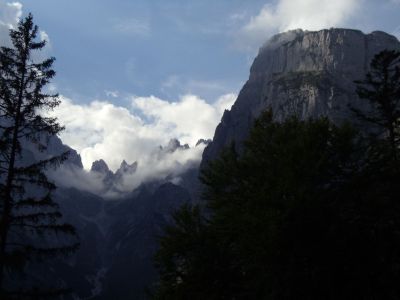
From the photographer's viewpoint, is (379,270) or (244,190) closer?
(379,270)

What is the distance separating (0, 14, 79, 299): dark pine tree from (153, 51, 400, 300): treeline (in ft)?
19.1

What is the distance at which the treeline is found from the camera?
1684 cm

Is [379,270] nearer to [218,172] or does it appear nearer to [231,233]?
[231,233]

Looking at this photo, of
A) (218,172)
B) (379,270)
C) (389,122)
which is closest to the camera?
(379,270)

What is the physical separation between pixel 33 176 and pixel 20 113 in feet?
9.55

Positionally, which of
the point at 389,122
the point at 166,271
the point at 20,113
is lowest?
the point at 166,271

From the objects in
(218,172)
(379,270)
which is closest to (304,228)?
(379,270)

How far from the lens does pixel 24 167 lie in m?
20.1

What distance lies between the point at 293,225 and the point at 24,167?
35.4 feet

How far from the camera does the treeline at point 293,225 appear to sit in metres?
16.8

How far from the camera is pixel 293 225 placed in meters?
17.4

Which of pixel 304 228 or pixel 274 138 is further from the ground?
pixel 274 138

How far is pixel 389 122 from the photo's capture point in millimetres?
28438

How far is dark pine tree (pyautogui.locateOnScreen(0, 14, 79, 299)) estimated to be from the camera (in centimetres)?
1911
